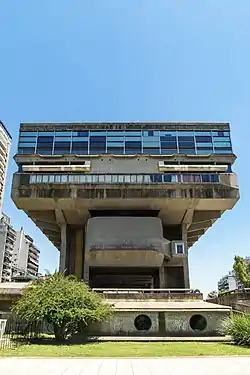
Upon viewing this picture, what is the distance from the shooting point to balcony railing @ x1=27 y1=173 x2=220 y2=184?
3975cm

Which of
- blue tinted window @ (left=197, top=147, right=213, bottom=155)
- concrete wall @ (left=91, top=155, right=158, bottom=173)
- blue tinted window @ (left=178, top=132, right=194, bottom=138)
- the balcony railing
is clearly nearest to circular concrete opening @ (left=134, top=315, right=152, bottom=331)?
the balcony railing

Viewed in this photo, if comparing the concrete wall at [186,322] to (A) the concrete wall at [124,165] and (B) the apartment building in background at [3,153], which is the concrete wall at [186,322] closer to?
(A) the concrete wall at [124,165]

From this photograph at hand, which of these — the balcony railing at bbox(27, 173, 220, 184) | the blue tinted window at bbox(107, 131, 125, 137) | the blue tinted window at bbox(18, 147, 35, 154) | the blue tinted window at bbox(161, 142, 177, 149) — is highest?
the blue tinted window at bbox(107, 131, 125, 137)

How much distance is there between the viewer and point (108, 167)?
1687 inches

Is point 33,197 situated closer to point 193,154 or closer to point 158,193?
point 158,193

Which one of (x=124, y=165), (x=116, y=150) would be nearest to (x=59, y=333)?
(x=124, y=165)

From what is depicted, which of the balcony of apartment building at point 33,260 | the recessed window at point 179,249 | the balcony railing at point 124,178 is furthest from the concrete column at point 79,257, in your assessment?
the balcony of apartment building at point 33,260

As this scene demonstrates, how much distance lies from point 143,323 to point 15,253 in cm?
9841

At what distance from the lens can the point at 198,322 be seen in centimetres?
2250

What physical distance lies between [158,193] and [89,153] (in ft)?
37.6

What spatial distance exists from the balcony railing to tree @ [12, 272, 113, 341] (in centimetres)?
2016
